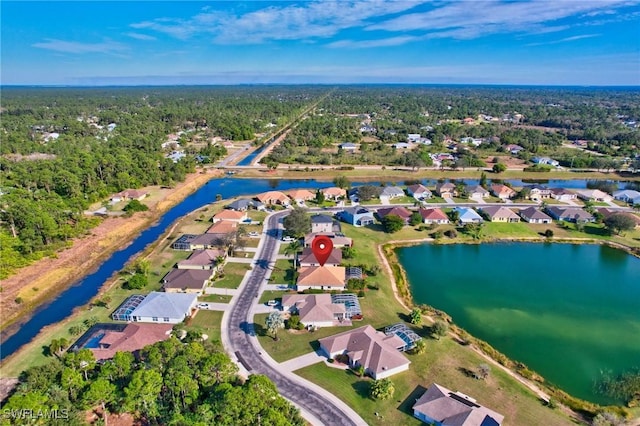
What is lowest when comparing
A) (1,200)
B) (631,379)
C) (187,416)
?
(631,379)

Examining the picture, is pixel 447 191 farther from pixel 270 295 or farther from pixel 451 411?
pixel 451 411

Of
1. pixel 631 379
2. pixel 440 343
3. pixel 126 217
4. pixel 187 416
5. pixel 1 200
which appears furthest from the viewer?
pixel 126 217

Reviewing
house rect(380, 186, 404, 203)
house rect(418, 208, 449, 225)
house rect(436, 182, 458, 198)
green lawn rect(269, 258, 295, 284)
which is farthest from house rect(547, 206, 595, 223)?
green lawn rect(269, 258, 295, 284)

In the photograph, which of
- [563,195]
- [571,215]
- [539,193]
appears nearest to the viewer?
[571,215]

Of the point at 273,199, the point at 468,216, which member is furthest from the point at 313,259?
the point at 468,216

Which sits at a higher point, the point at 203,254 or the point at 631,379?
the point at 203,254

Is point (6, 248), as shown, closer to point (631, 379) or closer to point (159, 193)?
point (159, 193)

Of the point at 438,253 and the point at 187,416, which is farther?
the point at 438,253

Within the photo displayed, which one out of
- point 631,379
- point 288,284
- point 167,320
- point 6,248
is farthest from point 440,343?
point 6,248
